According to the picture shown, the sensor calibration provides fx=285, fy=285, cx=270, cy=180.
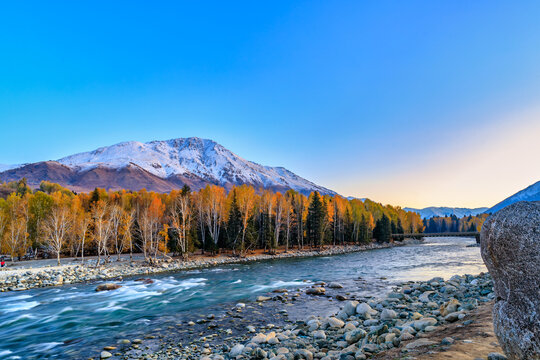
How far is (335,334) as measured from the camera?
Result: 34.1 ft

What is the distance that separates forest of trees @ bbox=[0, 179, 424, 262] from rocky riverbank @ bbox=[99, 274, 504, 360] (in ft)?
88.4

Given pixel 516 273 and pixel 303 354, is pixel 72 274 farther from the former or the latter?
pixel 516 273

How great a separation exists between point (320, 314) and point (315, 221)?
48.3 m

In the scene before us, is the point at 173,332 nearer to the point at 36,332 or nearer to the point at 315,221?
the point at 36,332

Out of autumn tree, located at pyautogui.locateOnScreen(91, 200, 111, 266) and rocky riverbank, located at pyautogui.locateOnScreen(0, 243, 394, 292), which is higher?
autumn tree, located at pyautogui.locateOnScreen(91, 200, 111, 266)

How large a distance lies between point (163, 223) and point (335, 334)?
1908 inches

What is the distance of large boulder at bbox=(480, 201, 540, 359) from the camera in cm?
430

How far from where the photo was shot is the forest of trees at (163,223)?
40906mm

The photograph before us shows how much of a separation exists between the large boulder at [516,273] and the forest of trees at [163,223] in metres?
37.4

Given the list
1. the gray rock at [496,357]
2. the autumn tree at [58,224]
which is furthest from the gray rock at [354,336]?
the autumn tree at [58,224]

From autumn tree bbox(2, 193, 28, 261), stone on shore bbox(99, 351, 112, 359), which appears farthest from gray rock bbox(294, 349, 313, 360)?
autumn tree bbox(2, 193, 28, 261)

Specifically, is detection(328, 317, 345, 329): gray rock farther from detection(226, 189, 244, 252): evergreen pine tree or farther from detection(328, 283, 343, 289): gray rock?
detection(226, 189, 244, 252): evergreen pine tree

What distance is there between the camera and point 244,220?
46.7m

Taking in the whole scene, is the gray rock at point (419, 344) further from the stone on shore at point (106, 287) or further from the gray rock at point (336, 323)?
the stone on shore at point (106, 287)
